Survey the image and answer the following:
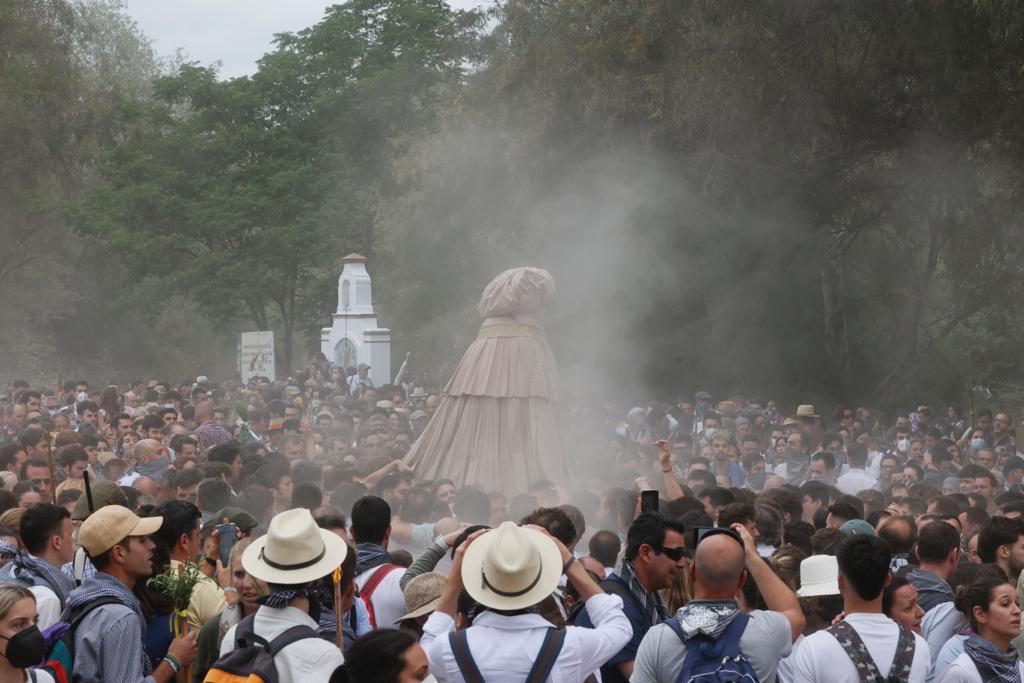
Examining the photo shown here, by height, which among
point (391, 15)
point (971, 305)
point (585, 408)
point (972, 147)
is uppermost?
point (391, 15)

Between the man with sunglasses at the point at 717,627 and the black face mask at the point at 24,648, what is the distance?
6.46 ft

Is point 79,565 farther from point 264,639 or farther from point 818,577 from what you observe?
point 818,577

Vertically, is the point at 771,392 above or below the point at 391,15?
below

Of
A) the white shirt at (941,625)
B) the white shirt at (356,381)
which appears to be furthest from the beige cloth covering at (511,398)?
the white shirt at (356,381)

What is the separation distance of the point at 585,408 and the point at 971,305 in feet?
27.5

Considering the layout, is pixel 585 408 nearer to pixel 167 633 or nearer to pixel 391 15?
pixel 167 633

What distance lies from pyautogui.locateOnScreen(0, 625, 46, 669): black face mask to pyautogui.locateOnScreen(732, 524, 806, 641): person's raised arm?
92.7 inches

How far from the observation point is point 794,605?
478 centimetres

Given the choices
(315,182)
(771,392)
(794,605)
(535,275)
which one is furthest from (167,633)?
(315,182)

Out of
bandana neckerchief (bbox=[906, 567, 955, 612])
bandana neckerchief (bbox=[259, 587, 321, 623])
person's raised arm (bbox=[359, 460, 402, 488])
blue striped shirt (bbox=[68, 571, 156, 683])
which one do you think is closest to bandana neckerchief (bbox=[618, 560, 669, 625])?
bandana neckerchief (bbox=[259, 587, 321, 623])

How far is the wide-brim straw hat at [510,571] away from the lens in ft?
15.1

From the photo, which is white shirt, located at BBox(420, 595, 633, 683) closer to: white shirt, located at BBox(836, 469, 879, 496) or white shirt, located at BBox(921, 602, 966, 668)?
white shirt, located at BBox(921, 602, 966, 668)

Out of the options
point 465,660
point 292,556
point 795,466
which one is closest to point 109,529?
point 292,556

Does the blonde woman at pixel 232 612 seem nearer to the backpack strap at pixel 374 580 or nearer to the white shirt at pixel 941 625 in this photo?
the backpack strap at pixel 374 580
